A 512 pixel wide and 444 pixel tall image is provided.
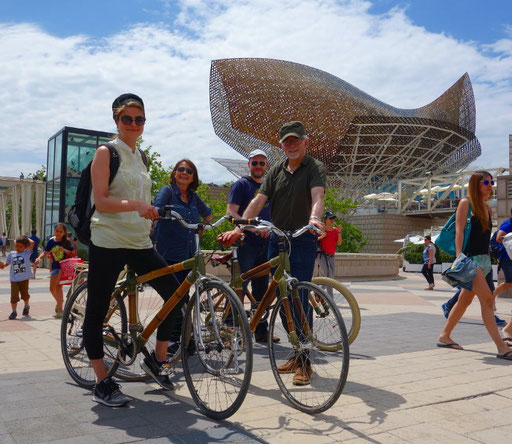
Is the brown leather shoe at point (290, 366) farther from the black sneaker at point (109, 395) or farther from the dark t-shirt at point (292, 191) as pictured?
the dark t-shirt at point (292, 191)

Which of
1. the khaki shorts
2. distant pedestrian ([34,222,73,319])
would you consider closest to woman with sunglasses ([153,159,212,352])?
distant pedestrian ([34,222,73,319])

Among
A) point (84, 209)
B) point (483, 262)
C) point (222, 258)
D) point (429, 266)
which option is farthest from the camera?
point (429, 266)

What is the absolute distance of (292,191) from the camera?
454cm

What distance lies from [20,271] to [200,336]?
21.4ft

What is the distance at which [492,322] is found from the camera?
5.61 meters

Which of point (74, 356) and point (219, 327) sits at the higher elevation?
point (219, 327)

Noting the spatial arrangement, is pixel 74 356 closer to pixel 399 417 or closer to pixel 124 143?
pixel 124 143

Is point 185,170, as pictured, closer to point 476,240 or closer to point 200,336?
point 200,336

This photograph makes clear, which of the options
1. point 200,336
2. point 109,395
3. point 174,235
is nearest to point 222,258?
point 174,235

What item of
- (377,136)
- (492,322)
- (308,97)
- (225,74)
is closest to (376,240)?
(377,136)

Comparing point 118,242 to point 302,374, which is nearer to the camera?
point 118,242

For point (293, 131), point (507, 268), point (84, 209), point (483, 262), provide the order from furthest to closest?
point (507, 268)
point (483, 262)
point (293, 131)
point (84, 209)

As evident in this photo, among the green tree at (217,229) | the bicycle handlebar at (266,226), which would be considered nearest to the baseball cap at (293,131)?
the bicycle handlebar at (266,226)

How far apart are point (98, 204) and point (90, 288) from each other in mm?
610
